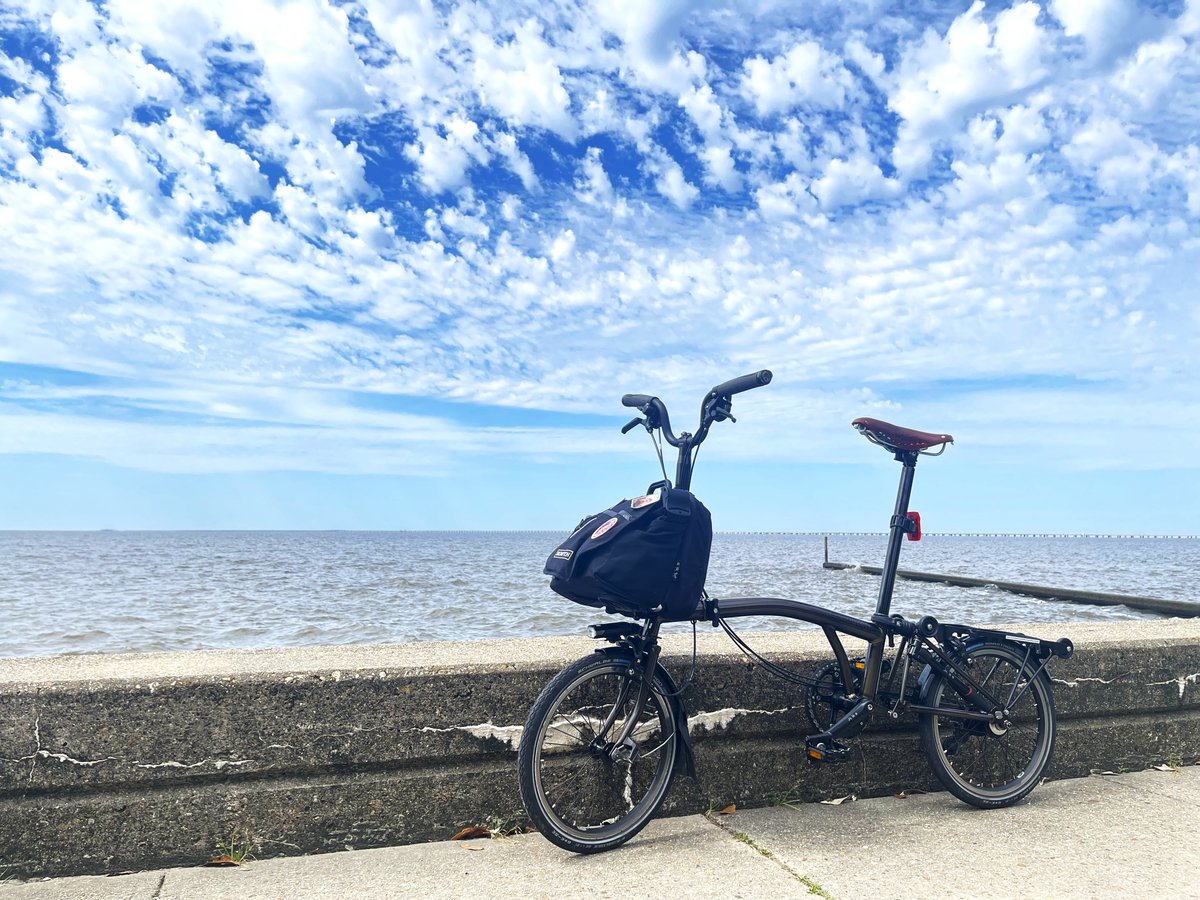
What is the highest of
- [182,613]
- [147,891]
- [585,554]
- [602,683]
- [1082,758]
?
[585,554]

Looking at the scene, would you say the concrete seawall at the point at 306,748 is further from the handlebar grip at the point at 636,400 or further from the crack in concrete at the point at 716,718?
the handlebar grip at the point at 636,400

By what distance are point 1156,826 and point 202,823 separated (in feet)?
11.7

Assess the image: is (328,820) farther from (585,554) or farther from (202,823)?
(585,554)

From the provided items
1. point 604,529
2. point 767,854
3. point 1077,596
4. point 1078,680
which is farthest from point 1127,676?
point 1077,596

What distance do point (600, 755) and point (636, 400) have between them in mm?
1348

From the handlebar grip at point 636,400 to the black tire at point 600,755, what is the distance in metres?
0.96

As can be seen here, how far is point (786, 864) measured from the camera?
9.84 ft

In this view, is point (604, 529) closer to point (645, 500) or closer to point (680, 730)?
point (645, 500)

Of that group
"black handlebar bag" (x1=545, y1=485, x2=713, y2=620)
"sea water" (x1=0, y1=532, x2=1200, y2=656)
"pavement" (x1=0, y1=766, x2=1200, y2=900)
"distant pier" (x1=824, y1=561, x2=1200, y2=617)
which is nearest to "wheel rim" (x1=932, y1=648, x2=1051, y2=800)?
"pavement" (x1=0, y1=766, x2=1200, y2=900)

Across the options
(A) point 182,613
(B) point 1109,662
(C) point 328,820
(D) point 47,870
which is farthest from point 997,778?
(A) point 182,613

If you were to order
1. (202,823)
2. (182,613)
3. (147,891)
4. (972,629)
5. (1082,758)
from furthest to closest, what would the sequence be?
(182,613) → (1082,758) → (972,629) → (202,823) → (147,891)

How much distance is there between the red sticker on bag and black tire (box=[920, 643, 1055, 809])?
1672 mm

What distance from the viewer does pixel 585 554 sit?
9.88 ft

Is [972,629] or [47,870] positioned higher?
[972,629]
